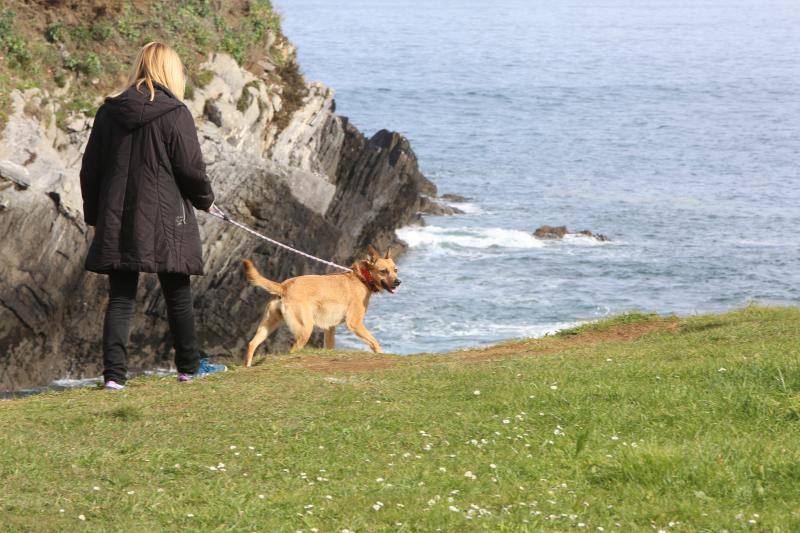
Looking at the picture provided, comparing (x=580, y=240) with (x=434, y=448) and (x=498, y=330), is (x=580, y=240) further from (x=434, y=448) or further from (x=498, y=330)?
(x=434, y=448)

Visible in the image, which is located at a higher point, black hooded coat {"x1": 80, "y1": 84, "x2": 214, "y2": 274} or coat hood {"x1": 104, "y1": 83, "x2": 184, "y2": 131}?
coat hood {"x1": 104, "y1": 83, "x2": 184, "y2": 131}

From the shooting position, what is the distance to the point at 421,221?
4244 cm

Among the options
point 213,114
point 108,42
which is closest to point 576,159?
point 213,114

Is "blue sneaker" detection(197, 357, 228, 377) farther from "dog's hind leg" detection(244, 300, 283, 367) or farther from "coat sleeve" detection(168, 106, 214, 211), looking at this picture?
"coat sleeve" detection(168, 106, 214, 211)

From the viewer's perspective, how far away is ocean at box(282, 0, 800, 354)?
33031mm

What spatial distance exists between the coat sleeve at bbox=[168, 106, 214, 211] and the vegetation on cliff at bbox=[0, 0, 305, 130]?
12733 millimetres

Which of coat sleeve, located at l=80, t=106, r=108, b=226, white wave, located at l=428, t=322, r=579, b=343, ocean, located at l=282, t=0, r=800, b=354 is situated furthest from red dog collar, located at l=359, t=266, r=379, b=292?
white wave, located at l=428, t=322, r=579, b=343

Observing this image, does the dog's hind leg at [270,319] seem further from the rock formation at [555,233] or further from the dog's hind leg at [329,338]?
the rock formation at [555,233]

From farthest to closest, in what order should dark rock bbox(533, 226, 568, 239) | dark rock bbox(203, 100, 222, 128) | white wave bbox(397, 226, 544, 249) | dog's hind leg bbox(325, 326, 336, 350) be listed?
1. dark rock bbox(533, 226, 568, 239)
2. white wave bbox(397, 226, 544, 249)
3. dark rock bbox(203, 100, 222, 128)
4. dog's hind leg bbox(325, 326, 336, 350)

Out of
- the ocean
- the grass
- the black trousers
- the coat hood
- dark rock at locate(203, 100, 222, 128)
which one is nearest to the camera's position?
the grass

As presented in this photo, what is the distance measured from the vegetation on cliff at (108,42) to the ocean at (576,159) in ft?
25.0

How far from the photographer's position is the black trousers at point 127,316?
31.7ft

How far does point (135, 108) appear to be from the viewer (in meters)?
9.27

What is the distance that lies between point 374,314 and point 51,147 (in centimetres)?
1167
